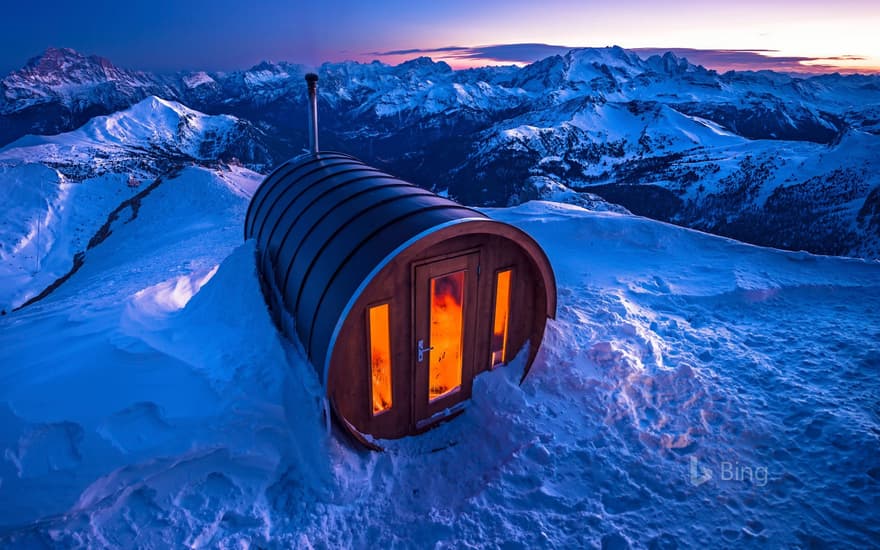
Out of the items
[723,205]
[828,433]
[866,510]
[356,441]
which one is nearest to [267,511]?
[356,441]

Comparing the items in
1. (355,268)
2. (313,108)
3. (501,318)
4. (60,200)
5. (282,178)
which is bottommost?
(60,200)

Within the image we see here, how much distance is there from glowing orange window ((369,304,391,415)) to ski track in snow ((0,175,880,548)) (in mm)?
684

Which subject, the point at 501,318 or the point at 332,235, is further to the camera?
the point at 501,318

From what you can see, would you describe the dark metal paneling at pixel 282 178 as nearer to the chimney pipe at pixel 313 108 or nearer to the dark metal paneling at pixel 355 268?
the chimney pipe at pixel 313 108

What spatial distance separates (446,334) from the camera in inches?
239

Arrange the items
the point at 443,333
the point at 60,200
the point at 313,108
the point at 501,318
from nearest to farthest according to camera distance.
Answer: the point at 443,333 → the point at 501,318 → the point at 313,108 → the point at 60,200

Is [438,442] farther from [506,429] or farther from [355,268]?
[355,268]

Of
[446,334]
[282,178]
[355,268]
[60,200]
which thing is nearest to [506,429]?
[446,334]

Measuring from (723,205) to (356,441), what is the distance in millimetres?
102052

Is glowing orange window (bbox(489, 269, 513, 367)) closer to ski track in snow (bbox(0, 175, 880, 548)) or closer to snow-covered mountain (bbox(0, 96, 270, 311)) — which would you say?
ski track in snow (bbox(0, 175, 880, 548))

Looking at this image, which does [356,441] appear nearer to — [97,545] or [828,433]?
[97,545]

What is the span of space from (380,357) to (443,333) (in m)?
1.03

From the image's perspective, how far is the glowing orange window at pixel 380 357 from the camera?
5.21m

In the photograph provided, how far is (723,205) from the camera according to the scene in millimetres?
86688
